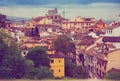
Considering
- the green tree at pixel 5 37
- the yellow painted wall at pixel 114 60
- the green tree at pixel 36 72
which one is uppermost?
the green tree at pixel 5 37

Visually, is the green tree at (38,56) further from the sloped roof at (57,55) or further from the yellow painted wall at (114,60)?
the yellow painted wall at (114,60)

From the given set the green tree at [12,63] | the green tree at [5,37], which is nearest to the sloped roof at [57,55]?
the green tree at [12,63]

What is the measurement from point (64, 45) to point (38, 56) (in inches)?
11.2

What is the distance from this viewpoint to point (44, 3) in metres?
3.71

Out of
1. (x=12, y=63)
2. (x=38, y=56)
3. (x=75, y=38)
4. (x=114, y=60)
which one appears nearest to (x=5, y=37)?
(x=12, y=63)

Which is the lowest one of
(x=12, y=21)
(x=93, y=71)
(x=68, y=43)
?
(x=93, y=71)

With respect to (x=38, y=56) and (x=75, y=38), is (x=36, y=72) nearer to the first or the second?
(x=38, y=56)

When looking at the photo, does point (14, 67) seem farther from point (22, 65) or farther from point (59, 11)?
point (59, 11)

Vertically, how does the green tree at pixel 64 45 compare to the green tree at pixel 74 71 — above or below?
above

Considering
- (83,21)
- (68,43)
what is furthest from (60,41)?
(83,21)

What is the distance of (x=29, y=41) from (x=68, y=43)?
1.30ft

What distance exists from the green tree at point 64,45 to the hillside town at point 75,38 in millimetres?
23

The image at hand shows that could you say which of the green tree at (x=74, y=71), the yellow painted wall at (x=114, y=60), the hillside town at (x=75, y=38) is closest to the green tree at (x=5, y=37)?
the hillside town at (x=75, y=38)

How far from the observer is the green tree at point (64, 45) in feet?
12.1
